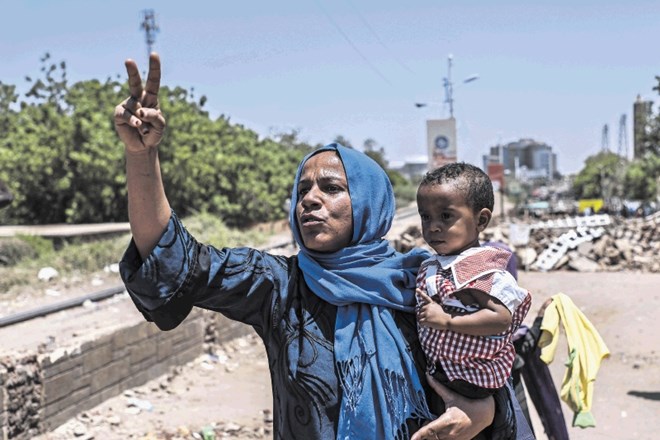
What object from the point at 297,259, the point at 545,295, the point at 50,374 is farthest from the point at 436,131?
the point at 297,259

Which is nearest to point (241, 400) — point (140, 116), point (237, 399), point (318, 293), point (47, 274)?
point (237, 399)

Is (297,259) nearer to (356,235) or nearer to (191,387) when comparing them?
(356,235)

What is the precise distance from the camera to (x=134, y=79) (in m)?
1.78

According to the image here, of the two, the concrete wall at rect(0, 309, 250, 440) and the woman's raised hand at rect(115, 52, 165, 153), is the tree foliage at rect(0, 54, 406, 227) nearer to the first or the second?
the concrete wall at rect(0, 309, 250, 440)

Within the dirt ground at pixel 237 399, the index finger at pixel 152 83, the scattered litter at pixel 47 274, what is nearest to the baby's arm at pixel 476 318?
the index finger at pixel 152 83

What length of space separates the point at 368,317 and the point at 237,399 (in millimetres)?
5107

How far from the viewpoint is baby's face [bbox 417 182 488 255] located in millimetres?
2104

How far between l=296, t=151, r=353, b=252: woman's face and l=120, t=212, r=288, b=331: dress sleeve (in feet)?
0.53

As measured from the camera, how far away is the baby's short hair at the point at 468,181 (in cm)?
213

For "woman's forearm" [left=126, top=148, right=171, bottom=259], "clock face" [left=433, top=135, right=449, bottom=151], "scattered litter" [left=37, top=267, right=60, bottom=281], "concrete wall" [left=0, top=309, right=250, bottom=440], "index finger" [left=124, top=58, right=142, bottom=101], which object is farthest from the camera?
"clock face" [left=433, top=135, right=449, bottom=151]

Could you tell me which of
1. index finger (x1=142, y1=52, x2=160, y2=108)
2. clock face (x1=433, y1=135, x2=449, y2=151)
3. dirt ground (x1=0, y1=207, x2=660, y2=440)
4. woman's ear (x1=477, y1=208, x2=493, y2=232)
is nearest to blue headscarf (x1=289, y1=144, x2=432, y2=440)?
woman's ear (x1=477, y1=208, x2=493, y2=232)

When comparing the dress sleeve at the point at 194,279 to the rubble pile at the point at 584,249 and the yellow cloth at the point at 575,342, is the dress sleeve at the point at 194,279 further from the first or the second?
the rubble pile at the point at 584,249

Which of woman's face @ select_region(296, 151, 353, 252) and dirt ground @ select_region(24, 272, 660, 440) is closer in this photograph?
woman's face @ select_region(296, 151, 353, 252)

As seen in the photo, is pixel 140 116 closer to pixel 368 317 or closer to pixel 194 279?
pixel 194 279
